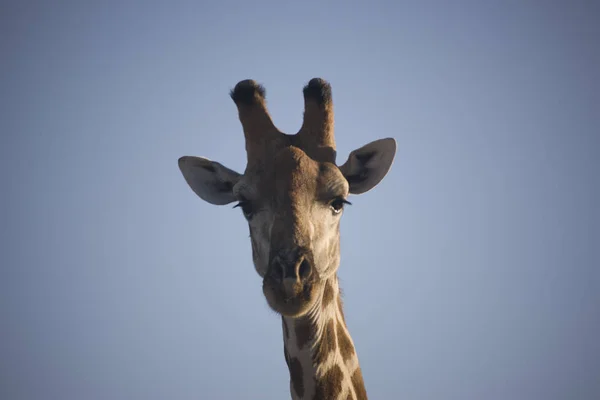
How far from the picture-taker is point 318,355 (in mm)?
5746

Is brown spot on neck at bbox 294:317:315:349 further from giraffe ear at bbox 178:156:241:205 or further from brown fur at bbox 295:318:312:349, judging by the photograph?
giraffe ear at bbox 178:156:241:205

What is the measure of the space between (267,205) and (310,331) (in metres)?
1.47

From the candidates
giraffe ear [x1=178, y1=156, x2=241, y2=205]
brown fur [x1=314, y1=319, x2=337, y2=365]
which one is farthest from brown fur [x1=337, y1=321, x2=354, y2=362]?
giraffe ear [x1=178, y1=156, x2=241, y2=205]

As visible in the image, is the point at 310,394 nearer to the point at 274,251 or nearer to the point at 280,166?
the point at 274,251

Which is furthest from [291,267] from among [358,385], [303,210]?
[358,385]

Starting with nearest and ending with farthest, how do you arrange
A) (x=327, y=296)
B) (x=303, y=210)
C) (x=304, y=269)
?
(x=304, y=269)
(x=303, y=210)
(x=327, y=296)

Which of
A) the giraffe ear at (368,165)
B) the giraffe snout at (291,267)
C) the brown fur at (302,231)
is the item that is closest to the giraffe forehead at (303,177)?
the brown fur at (302,231)

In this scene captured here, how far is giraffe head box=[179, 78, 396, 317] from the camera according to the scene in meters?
4.94

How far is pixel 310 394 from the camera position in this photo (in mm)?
5641

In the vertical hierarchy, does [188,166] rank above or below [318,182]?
above

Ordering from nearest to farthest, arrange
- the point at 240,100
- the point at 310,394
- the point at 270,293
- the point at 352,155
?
the point at 270,293
the point at 310,394
the point at 352,155
the point at 240,100

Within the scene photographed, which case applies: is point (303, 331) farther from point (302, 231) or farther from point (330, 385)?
point (302, 231)

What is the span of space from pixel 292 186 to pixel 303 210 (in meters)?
0.33

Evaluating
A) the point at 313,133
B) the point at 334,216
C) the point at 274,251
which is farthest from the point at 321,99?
the point at 274,251
